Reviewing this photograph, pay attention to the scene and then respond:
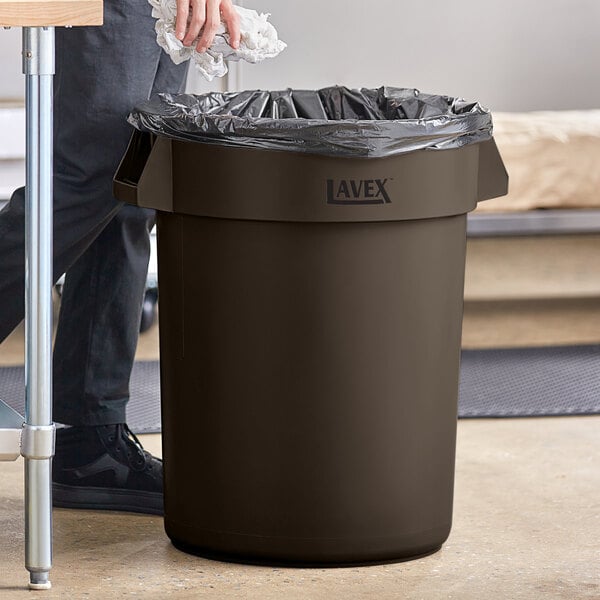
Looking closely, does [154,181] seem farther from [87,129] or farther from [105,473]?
[105,473]

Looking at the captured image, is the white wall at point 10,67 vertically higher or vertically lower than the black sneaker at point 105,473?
higher

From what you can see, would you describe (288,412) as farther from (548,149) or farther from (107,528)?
(548,149)

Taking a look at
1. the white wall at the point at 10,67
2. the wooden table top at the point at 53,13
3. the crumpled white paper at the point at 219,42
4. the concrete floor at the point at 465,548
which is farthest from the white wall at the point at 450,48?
the wooden table top at the point at 53,13

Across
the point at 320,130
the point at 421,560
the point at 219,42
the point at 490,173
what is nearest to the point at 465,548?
the point at 421,560

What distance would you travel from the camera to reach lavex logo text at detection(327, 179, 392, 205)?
1.54 m

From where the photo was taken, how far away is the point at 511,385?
107 inches

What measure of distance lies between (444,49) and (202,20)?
7.14 ft

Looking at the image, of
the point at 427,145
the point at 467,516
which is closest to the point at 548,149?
the point at 467,516

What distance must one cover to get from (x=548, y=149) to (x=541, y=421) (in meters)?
0.91

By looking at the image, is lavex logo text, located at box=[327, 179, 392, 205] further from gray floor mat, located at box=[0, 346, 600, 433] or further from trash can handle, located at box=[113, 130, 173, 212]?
gray floor mat, located at box=[0, 346, 600, 433]

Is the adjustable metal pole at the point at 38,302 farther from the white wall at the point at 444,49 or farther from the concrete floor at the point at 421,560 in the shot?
the white wall at the point at 444,49

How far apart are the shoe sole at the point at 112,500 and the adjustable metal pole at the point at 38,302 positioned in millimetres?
326

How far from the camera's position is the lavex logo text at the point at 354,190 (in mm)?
1539

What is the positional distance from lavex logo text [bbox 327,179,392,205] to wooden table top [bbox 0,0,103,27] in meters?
0.36
